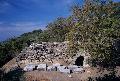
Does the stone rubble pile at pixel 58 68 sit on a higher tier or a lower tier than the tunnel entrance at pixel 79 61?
lower

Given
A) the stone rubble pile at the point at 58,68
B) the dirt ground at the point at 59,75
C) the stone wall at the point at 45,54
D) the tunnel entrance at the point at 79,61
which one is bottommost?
the dirt ground at the point at 59,75

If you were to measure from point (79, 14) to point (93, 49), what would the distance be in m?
2.71

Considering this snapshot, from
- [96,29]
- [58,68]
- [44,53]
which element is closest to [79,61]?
[58,68]

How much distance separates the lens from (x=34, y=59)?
92.2ft

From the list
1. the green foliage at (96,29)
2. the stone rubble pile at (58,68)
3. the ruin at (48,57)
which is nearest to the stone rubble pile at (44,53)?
the ruin at (48,57)

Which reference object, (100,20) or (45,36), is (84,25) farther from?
(45,36)

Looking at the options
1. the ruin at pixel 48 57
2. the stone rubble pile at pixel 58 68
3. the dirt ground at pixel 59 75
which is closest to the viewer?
the dirt ground at pixel 59 75

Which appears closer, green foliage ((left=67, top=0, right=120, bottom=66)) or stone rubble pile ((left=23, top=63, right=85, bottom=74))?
green foliage ((left=67, top=0, right=120, bottom=66))

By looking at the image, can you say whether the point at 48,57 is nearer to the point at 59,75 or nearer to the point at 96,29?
the point at 59,75

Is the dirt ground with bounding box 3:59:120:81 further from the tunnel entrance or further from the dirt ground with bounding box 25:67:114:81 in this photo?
the tunnel entrance

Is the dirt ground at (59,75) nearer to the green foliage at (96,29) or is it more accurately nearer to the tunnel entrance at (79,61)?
the tunnel entrance at (79,61)

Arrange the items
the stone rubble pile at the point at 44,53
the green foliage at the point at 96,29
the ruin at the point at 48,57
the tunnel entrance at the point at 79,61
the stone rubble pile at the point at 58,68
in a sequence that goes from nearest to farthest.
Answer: the green foliage at the point at 96,29, the stone rubble pile at the point at 58,68, the ruin at the point at 48,57, the tunnel entrance at the point at 79,61, the stone rubble pile at the point at 44,53

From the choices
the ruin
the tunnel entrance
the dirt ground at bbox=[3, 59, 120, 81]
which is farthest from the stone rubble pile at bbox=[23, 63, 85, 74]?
the tunnel entrance

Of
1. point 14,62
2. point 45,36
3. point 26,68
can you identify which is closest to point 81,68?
point 26,68
